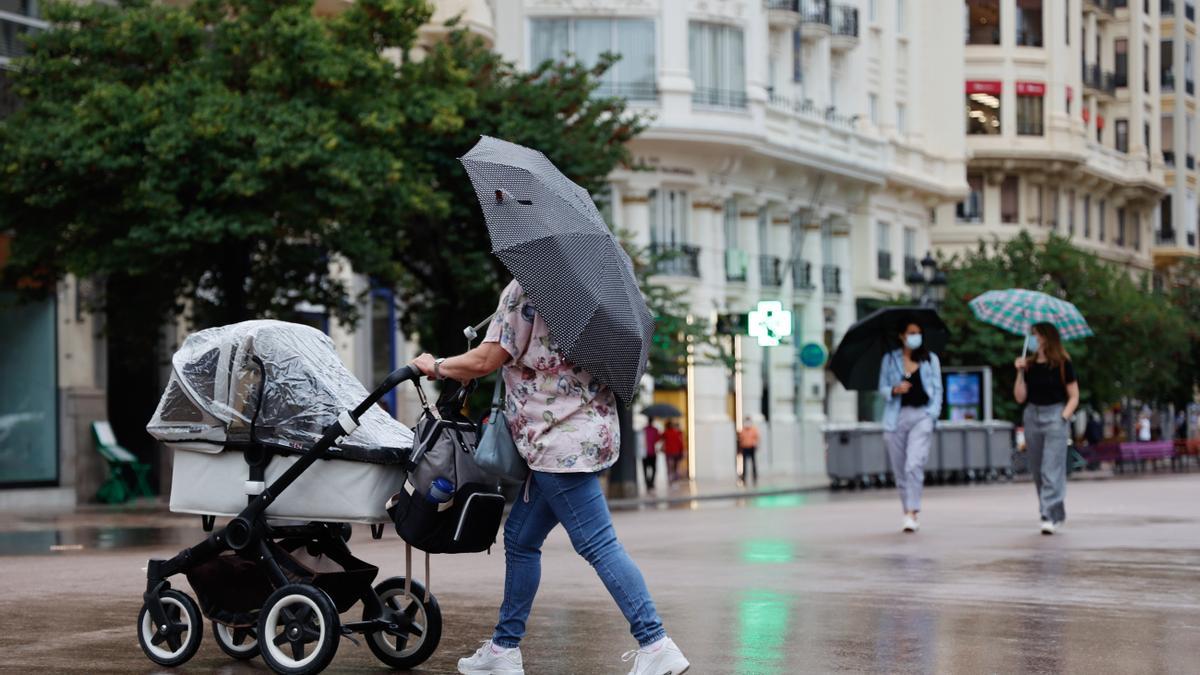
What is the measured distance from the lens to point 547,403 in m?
8.30

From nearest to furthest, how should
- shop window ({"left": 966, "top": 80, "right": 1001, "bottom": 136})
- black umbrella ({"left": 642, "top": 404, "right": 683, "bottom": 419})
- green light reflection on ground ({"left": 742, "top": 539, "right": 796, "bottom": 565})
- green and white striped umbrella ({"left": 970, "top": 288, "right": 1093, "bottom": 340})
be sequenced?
green light reflection on ground ({"left": 742, "top": 539, "right": 796, "bottom": 565}) → green and white striped umbrella ({"left": 970, "top": 288, "right": 1093, "bottom": 340}) → black umbrella ({"left": 642, "top": 404, "right": 683, "bottom": 419}) → shop window ({"left": 966, "top": 80, "right": 1001, "bottom": 136})

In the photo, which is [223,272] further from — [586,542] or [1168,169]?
[1168,169]

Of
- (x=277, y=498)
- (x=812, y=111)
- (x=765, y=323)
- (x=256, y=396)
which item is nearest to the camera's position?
(x=277, y=498)

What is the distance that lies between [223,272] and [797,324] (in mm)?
29558

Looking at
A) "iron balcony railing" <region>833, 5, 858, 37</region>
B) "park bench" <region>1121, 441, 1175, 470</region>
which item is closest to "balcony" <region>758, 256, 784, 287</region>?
"iron balcony railing" <region>833, 5, 858, 37</region>

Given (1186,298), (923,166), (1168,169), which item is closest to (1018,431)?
(923,166)

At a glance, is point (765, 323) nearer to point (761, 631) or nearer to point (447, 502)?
point (761, 631)

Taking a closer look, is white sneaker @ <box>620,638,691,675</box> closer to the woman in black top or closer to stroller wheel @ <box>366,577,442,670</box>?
stroller wheel @ <box>366,577,442,670</box>

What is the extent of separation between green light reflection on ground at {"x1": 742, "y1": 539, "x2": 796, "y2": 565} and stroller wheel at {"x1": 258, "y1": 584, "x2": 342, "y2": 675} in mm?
7115

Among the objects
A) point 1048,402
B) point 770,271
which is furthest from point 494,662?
point 770,271

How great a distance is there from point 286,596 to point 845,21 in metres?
50.6

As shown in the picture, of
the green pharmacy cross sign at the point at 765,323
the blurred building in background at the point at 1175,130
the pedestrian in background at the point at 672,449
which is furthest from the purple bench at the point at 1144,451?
the blurred building in background at the point at 1175,130

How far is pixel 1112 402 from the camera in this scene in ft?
190

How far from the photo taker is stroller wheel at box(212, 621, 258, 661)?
364 inches
